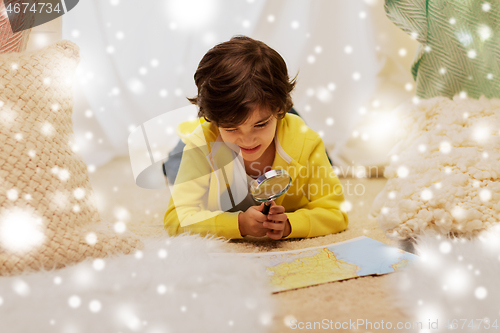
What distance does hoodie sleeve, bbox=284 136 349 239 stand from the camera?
96 centimetres

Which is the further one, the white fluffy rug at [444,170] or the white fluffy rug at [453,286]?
the white fluffy rug at [444,170]

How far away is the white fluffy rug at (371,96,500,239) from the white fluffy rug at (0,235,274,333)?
0.44 m

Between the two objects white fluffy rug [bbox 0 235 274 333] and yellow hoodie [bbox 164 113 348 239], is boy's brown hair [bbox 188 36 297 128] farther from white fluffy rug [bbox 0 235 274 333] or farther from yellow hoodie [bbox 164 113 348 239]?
white fluffy rug [bbox 0 235 274 333]

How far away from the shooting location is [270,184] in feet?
2.56

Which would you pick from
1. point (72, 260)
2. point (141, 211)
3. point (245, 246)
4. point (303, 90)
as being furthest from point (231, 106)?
point (303, 90)

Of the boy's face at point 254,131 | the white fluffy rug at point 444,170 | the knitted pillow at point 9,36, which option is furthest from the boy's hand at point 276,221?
the knitted pillow at point 9,36

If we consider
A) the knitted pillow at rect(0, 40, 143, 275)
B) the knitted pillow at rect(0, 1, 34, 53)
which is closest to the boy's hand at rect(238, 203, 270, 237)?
the knitted pillow at rect(0, 40, 143, 275)

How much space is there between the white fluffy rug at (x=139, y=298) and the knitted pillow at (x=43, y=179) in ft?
0.13

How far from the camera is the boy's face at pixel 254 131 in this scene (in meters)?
0.90

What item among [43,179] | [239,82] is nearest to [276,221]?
[239,82]

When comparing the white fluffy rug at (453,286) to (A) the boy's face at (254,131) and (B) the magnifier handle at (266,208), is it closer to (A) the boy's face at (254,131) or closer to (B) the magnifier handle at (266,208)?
(B) the magnifier handle at (266,208)

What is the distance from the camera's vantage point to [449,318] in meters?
0.56

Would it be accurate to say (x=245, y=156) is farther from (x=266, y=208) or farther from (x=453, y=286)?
(x=453, y=286)

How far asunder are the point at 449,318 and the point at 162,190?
1123 millimetres
